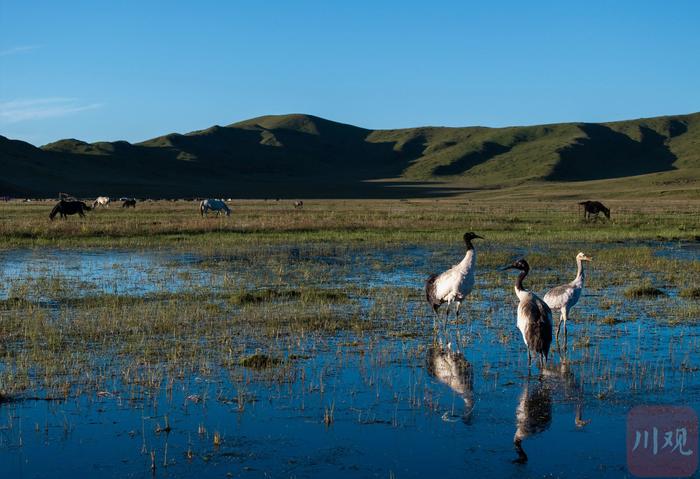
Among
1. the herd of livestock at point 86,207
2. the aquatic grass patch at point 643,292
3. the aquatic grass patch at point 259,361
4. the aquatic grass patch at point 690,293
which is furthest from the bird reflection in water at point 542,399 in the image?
the herd of livestock at point 86,207

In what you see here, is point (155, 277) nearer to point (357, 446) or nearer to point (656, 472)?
point (357, 446)

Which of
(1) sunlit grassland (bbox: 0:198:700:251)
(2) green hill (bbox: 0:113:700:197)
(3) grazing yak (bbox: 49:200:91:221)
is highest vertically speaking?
(2) green hill (bbox: 0:113:700:197)

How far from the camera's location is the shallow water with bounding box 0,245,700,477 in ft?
24.7

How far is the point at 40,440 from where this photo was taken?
801 cm

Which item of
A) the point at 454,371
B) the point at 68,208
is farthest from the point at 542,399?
the point at 68,208

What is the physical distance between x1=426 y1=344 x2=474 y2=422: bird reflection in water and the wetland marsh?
43mm

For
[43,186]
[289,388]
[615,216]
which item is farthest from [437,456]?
[43,186]

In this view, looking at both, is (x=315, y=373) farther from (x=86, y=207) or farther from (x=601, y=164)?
(x=601, y=164)

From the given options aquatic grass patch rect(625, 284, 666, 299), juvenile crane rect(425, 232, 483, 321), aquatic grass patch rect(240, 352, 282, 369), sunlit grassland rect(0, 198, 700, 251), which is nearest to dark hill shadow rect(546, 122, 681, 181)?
sunlit grassland rect(0, 198, 700, 251)

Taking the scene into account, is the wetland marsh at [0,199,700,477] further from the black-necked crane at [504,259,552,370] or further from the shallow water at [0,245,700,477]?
the black-necked crane at [504,259,552,370]

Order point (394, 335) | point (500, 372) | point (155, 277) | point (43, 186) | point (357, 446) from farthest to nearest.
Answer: point (43, 186), point (155, 277), point (394, 335), point (500, 372), point (357, 446)

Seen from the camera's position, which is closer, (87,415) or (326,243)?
(87,415)

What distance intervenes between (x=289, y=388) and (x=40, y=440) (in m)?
2.97

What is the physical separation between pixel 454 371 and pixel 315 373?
1.89 meters
